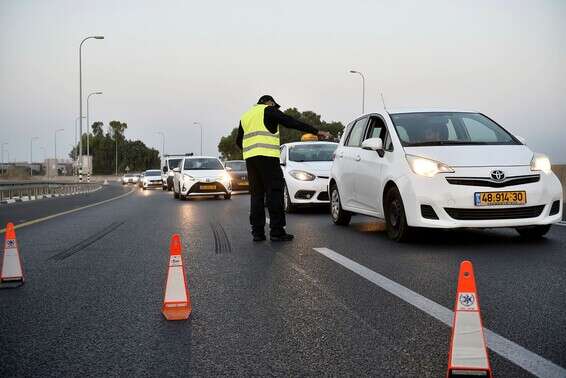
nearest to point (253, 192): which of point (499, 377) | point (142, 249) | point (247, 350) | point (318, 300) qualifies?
point (142, 249)

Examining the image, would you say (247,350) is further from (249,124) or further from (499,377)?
(249,124)

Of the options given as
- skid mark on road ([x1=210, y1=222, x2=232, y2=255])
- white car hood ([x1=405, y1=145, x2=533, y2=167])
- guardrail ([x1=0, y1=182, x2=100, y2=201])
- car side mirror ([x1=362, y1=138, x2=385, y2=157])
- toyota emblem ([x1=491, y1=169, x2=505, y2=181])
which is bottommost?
guardrail ([x1=0, y1=182, x2=100, y2=201])

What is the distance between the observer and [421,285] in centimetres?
548

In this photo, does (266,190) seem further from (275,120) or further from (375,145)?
(375,145)

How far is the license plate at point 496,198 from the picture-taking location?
746cm

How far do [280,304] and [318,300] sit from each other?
0.30 m

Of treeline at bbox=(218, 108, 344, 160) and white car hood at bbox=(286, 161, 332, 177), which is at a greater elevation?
treeline at bbox=(218, 108, 344, 160)

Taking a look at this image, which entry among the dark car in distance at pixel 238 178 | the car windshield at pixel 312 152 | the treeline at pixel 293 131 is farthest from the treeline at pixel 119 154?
the car windshield at pixel 312 152

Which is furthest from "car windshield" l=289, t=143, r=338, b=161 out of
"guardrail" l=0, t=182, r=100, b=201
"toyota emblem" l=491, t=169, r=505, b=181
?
"guardrail" l=0, t=182, r=100, b=201

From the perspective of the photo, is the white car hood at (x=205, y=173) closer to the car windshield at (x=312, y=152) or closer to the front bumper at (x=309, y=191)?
the car windshield at (x=312, y=152)

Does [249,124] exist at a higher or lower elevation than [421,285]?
higher

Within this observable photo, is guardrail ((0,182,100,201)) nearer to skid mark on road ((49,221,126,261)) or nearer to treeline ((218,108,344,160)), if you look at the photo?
skid mark on road ((49,221,126,261))

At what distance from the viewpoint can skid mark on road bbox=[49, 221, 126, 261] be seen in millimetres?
7613

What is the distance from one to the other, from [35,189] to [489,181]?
80.6 feet
